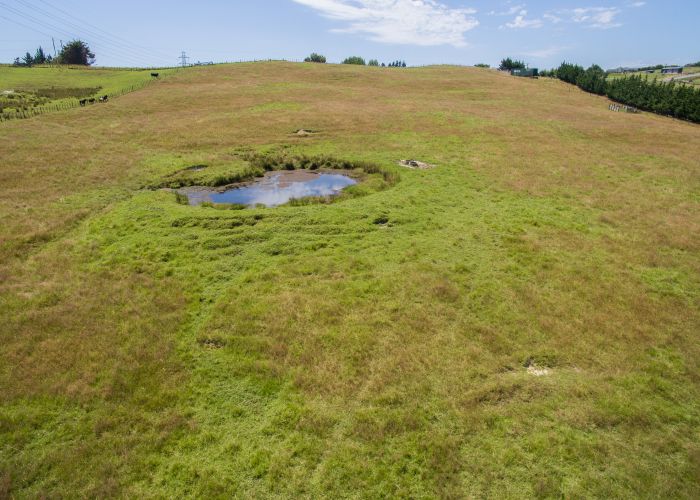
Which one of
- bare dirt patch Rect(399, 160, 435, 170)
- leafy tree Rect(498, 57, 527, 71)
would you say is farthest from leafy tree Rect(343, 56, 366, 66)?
bare dirt patch Rect(399, 160, 435, 170)

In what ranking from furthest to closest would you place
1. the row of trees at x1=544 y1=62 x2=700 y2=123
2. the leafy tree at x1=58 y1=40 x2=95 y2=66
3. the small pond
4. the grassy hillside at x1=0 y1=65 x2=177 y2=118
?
1. the leafy tree at x1=58 y1=40 x2=95 y2=66
2. the row of trees at x1=544 y1=62 x2=700 y2=123
3. the grassy hillside at x1=0 y1=65 x2=177 y2=118
4. the small pond

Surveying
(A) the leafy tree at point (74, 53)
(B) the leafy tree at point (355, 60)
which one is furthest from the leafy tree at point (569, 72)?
(A) the leafy tree at point (74, 53)

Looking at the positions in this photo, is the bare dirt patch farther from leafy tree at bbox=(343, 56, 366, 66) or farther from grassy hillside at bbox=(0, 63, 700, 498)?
leafy tree at bbox=(343, 56, 366, 66)

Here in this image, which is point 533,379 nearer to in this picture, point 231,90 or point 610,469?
point 610,469

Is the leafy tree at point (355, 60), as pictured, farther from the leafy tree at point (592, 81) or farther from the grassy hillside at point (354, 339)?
the grassy hillside at point (354, 339)

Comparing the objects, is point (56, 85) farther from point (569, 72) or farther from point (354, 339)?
point (569, 72)

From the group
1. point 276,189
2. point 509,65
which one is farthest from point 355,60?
point 276,189

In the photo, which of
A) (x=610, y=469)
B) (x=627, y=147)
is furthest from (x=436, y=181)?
(x=627, y=147)
